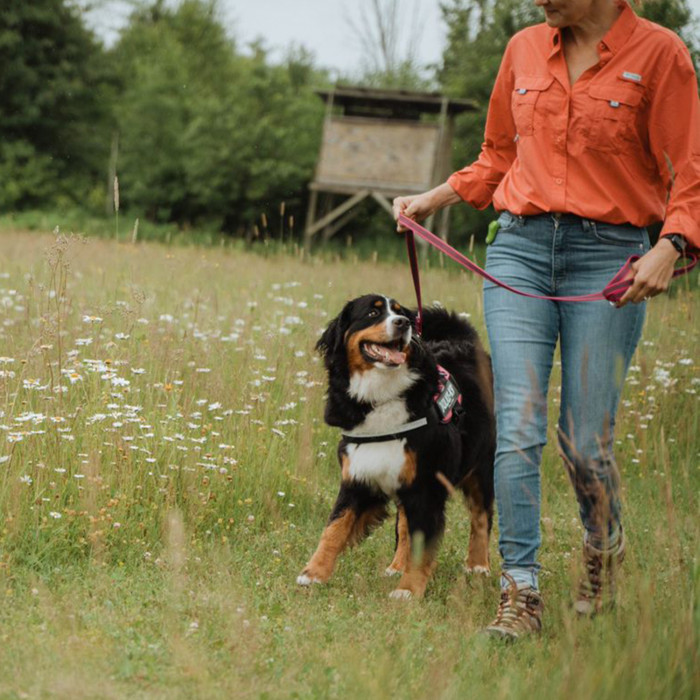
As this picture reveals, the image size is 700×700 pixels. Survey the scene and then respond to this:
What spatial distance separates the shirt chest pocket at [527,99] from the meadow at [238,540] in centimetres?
109

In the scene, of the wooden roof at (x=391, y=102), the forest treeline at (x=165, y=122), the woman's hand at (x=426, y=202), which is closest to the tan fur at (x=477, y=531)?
the woman's hand at (x=426, y=202)

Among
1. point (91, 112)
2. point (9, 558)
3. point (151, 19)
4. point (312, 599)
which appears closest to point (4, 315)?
point (9, 558)

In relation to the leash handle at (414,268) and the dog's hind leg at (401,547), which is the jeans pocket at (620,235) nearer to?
the leash handle at (414,268)

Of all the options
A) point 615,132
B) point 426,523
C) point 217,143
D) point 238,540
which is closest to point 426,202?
point 615,132

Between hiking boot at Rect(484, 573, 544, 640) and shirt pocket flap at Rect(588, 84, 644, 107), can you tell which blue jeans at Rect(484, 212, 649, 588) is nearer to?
hiking boot at Rect(484, 573, 544, 640)

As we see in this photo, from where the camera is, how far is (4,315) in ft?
20.2

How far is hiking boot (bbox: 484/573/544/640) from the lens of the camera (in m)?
3.22

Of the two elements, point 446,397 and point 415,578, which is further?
point 446,397

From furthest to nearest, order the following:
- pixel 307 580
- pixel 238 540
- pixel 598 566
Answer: pixel 238 540, pixel 307 580, pixel 598 566

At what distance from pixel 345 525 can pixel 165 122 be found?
70.3 feet

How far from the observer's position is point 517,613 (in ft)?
10.8

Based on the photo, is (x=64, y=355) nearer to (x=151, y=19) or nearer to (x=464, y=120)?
(x=464, y=120)

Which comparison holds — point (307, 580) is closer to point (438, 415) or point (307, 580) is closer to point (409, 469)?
point (409, 469)

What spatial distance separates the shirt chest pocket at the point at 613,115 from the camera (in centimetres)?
316
